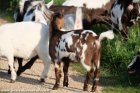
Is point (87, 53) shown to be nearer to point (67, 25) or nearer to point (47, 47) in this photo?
point (47, 47)

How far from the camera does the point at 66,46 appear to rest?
364 inches

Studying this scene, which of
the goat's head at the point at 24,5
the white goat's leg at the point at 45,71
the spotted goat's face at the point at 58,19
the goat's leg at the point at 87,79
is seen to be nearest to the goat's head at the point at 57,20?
the spotted goat's face at the point at 58,19

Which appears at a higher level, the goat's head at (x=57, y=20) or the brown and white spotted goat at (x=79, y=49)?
the goat's head at (x=57, y=20)

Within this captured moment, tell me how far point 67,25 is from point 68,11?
20.9 inches

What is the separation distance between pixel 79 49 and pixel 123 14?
317 cm

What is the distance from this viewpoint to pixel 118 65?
11.6m

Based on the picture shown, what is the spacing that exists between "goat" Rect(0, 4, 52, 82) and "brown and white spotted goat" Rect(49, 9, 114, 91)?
0.48 metres

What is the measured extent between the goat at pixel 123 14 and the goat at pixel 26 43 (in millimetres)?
2475

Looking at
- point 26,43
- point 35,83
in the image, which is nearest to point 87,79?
point 35,83

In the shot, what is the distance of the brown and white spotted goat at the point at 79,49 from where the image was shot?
9133 millimetres

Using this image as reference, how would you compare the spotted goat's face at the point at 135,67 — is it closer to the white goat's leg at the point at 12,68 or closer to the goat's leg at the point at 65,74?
the goat's leg at the point at 65,74

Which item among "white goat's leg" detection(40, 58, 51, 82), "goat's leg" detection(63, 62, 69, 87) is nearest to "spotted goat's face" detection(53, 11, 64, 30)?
"goat's leg" detection(63, 62, 69, 87)

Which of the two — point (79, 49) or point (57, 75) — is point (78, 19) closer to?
point (57, 75)

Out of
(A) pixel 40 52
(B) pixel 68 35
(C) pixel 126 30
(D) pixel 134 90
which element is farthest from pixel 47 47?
(C) pixel 126 30
